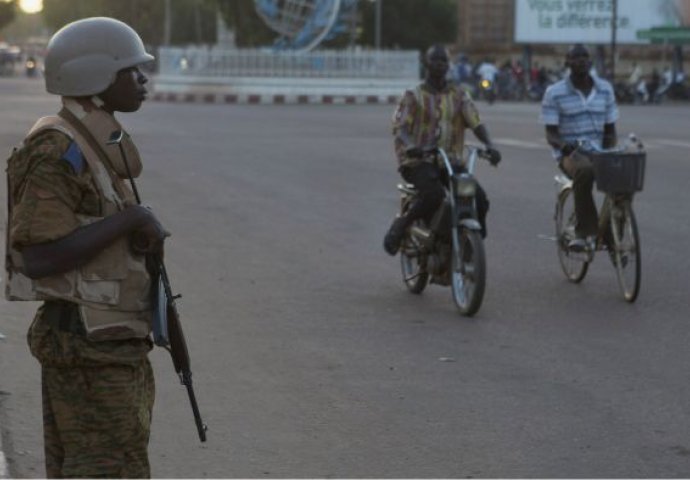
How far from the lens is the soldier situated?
3.76 meters

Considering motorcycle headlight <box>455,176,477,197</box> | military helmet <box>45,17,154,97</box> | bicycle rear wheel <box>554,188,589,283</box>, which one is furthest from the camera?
bicycle rear wheel <box>554,188,589,283</box>

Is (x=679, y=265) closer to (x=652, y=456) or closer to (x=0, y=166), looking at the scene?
(x=652, y=456)

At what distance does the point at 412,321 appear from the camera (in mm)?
9188

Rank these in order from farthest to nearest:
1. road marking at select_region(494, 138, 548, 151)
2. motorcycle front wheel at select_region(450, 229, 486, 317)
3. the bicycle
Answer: road marking at select_region(494, 138, 548, 151) → the bicycle → motorcycle front wheel at select_region(450, 229, 486, 317)

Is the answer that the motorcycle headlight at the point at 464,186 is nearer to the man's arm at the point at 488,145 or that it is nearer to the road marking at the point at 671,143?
the man's arm at the point at 488,145

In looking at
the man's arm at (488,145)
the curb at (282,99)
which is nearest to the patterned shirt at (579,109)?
the man's arm at (488,145)

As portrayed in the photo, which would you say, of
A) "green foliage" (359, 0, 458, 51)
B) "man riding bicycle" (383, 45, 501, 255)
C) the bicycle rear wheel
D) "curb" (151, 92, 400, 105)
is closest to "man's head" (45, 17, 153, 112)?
"man riding bicycle" (383, 45, 501, 255)

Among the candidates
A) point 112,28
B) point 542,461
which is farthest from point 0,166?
point 112,28

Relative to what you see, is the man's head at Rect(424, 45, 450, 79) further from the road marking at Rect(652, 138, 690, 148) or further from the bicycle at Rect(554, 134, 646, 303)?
the road marking at Rect(652, 138, 690, 148)

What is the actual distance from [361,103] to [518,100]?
11.3 meters

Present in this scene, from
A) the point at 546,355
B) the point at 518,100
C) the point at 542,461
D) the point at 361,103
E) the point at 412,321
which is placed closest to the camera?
the point at 542,461

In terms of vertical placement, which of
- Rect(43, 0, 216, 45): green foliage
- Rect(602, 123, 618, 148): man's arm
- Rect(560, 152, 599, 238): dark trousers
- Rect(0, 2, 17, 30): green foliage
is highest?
Rect(602, 123, 618, 148): man's arm

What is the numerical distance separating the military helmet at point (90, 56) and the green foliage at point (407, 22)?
269ft

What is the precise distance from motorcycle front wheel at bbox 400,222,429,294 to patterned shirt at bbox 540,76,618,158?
3.77ft
